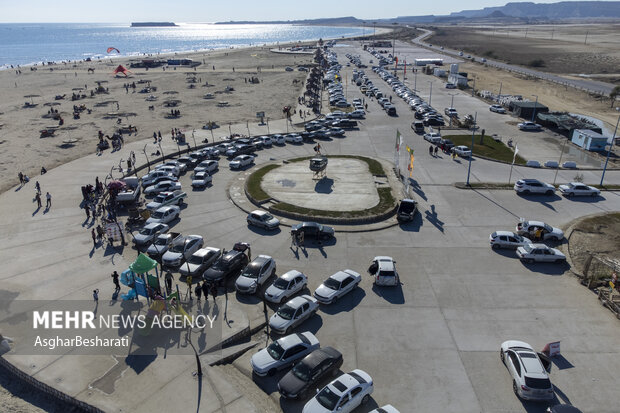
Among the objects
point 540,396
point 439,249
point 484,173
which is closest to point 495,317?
point 540,396

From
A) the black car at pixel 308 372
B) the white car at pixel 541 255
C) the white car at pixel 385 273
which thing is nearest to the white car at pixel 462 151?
the white car at pixel 541 255

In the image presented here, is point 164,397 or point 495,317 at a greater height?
point 164,397

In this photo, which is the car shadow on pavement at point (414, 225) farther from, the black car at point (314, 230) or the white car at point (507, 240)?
the black car at point (314, 230)

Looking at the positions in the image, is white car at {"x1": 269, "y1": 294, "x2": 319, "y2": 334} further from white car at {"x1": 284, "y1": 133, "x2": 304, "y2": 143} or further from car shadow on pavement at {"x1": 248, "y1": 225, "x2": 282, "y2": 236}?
white car at {"x1": 284, "y1": 133, "x2": 304, "y2": 143}

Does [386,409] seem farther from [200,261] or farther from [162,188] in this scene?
[162,188]

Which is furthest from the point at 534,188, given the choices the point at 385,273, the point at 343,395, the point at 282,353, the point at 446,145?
the point at 343,395

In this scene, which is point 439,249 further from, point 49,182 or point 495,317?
point 49,182
